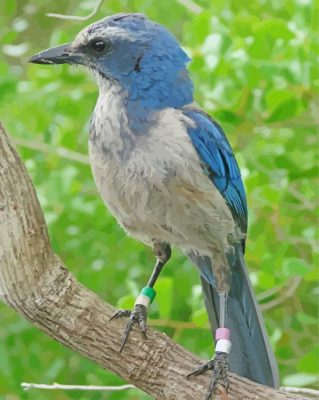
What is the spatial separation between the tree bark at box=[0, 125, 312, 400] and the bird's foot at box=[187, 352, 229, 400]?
0.01 m


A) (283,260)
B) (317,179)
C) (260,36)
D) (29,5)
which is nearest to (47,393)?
(283,260)

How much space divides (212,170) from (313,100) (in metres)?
0.75

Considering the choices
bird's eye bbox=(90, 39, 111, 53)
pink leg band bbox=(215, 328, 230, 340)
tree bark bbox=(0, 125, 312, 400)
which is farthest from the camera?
pink leg band bbox=(215, 328, 230, 340)

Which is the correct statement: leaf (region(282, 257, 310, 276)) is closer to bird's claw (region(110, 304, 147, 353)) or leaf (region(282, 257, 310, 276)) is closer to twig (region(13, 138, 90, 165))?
bird's claw (region(110, 304, 147, 353))

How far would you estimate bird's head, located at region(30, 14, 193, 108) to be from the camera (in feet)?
6.23

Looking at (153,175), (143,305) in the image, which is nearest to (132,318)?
(143,305)

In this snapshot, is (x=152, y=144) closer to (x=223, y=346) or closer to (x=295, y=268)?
(x=223, y=346)

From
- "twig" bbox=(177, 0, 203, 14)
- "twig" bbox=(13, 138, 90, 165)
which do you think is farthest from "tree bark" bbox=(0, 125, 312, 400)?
"twig" bbox=(177, 0, 203, 14)

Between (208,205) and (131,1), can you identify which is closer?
(208,205)

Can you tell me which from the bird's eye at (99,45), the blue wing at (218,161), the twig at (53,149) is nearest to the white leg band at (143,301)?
the blue wing at (218,161)

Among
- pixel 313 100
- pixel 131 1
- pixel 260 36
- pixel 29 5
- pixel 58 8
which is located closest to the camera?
pixel 260 36

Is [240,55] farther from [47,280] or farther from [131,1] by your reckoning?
[47,280]

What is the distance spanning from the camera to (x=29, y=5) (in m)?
3.55

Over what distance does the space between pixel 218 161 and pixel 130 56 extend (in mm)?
270
